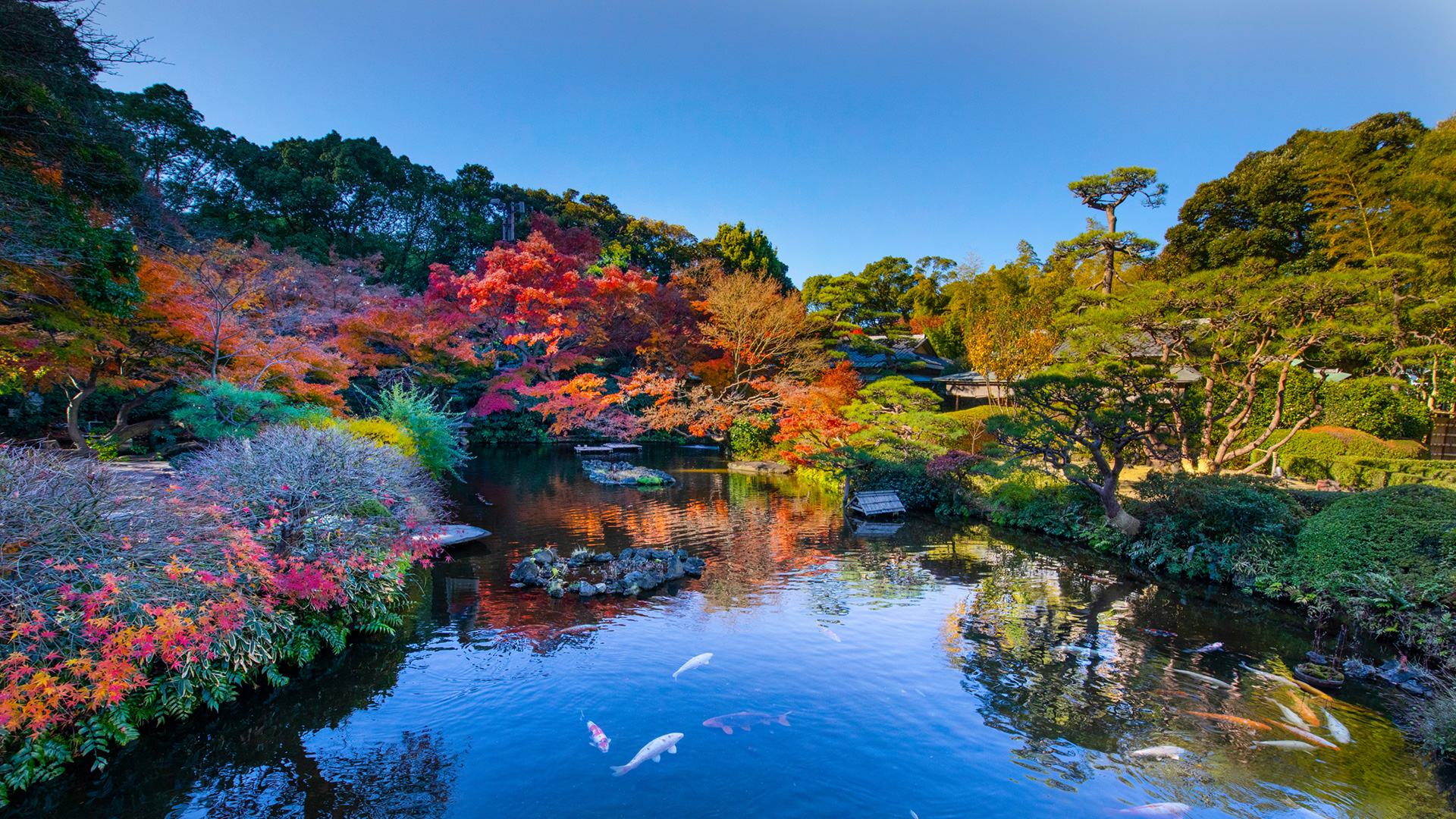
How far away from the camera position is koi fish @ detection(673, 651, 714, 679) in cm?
719

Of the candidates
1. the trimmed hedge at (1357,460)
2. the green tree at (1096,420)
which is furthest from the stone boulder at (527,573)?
the trimmed hedge at (1357,460)

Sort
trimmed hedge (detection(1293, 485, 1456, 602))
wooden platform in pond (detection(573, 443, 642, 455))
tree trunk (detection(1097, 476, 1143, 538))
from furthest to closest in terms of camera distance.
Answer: wooden platform in pond (detection(573, 443, 642, 455))
tree trunk (detection(1097, 476, 1143, 538))
trimmed hedge (detection(1293, 485, 1456, 602))

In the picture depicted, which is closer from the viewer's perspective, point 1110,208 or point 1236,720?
point 1236,720

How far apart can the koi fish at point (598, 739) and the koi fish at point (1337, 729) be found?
7038 mm

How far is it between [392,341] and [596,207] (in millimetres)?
21236

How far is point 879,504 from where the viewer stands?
52.0 feet

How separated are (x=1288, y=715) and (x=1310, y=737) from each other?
453 millimetres

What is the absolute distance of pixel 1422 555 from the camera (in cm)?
788

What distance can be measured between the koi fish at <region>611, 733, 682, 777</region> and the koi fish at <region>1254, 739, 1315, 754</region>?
5.58 m

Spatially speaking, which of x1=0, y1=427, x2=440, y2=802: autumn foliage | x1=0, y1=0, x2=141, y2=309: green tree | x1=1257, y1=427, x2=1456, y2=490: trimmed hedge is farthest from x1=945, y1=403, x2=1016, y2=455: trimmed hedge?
x1=0, y1=0, x2=141, y2=309: green tree

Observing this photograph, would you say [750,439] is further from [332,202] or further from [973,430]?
[332,202]

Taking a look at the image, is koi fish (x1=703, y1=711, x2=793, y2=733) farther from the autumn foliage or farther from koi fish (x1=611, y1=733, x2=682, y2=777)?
the autumn foliage

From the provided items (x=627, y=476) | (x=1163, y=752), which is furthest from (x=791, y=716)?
(x=627, y=476)

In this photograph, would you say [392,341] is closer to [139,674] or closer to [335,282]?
[335,282]
